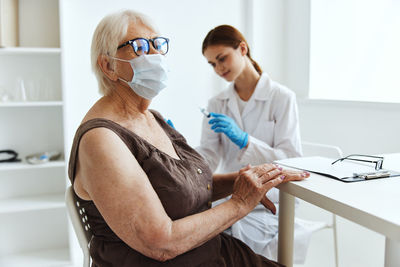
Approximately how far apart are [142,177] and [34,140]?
185 cm

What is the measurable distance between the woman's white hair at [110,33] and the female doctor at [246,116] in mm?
721

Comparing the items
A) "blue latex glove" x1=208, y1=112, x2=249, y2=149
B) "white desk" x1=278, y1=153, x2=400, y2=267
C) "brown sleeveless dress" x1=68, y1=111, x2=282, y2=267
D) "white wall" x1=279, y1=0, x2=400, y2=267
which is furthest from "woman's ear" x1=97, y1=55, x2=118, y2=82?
"white wall" x1=279, y1=0, x2=400, y2=267

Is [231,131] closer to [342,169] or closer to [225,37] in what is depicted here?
[225,37]

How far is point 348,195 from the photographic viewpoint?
84cm

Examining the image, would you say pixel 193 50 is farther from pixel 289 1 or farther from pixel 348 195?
pixel 348 195

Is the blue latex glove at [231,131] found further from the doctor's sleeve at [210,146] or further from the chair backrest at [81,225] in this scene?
the chair backrest at [81,225]

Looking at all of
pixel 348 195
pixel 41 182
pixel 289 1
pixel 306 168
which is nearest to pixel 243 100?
pixel 306 168

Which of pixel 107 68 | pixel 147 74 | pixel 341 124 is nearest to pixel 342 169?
pixel 147 74

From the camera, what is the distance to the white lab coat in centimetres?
164

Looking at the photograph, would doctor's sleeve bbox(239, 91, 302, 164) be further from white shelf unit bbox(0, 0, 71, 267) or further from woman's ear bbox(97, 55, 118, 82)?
white shelf unit bbox(0, 0, 71, 267)

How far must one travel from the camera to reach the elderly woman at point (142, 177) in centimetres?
84

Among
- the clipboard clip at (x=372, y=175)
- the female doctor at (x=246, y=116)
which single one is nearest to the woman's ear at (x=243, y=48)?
the female doctor at (x=246, y=116)

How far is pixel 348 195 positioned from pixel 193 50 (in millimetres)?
2064

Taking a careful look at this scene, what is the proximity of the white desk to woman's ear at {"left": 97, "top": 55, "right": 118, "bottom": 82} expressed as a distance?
58 cm
